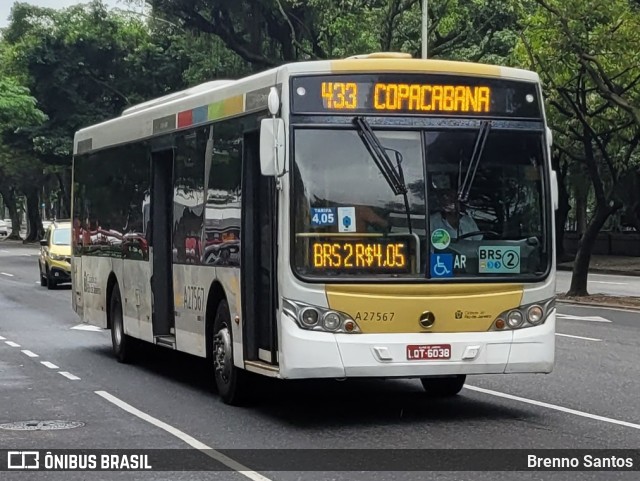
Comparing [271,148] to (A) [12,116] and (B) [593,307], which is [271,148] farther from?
(A) [12,116]

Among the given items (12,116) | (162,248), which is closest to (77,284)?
(162,248)

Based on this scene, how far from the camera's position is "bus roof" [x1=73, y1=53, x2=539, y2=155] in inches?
422

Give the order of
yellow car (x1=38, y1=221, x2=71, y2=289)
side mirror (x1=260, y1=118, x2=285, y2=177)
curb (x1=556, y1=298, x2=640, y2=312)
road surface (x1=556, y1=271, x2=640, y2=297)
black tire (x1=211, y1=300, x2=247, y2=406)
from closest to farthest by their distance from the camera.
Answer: side mirror (x1=260, y1=118, x2=285, y2=177) < black tire (x1=211, y1=300, x2=247, y2=406) < curb (x1=556, y1=298, x2=640, y2=312) < road surface (x1=556, y1=271, x2=640, y2=297) < yellow car (x1=38, y1=221, x2=71, y2=289)

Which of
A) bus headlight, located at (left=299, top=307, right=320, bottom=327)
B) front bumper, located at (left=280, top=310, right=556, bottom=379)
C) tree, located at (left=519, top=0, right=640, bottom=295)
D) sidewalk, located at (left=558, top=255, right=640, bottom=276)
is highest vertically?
tree, located at (left=519, top=0, right=640, bottom=295)

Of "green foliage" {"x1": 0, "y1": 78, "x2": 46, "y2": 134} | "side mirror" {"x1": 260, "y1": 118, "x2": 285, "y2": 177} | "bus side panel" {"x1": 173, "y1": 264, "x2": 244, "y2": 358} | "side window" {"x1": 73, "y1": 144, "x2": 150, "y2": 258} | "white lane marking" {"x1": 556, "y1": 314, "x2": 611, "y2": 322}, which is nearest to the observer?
"side mirror" {"x1": 260, "y1": 118, "x2": 285, "y2": 177}

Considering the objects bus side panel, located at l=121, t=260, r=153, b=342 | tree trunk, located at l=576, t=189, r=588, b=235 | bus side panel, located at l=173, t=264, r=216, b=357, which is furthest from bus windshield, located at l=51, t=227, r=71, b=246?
tree trunk, located at l=576, t=189, r=588, b=235

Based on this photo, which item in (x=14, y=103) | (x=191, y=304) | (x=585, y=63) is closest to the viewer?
(x=191, y=304)

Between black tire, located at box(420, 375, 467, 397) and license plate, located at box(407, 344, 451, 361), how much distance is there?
6.12ft

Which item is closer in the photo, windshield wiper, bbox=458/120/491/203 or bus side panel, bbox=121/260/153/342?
windshield wiper, bbox=458/120/491/203

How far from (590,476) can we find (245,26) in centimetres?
3380

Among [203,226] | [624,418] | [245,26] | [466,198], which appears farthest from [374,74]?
[245,26]

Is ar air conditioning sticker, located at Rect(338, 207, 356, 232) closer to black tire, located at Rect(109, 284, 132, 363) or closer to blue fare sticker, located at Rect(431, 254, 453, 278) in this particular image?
blue fare sticker, located at Rect(431, 254, 453, 278)

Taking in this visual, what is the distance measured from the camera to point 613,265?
5025cm

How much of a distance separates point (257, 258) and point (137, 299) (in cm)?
415
